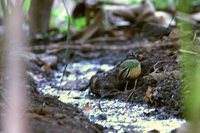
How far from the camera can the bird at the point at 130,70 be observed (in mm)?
1923

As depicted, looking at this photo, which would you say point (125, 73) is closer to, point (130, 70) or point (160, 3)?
point (130, 70)

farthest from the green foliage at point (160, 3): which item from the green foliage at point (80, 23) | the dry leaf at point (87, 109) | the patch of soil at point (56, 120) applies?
the patch of soil at point (56, 120)

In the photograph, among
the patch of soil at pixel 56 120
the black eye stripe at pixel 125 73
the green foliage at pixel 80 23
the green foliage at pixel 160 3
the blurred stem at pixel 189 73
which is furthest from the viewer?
the green foliage at pixel 160 3

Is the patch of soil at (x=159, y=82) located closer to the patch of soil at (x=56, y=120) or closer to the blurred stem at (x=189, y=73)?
the blurred stem at (x=189, y=73)

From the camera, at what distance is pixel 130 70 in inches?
75.7

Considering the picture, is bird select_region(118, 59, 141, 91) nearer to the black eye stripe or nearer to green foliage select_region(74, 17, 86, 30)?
the black eye stripe

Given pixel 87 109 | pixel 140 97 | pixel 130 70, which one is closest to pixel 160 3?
pixel 130 70

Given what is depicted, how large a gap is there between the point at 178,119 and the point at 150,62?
1.83ft

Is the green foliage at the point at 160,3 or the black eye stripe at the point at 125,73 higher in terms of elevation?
the green foliage at the point at 160,3

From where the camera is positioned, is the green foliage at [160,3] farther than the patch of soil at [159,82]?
Yes

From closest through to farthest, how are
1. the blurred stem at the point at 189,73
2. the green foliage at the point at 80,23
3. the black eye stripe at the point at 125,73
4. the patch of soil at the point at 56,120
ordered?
the blurred stem at the point at 189,73 < the patch of soil at the point at 56,120 < the black eye stripe at the point at 125,73 < the green foliage at the point at 80,23

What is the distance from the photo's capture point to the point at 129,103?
5.90 feet

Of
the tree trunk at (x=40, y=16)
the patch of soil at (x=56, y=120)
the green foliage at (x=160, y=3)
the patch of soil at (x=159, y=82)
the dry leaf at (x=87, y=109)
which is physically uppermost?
the green foliage at (x=160, y=3)

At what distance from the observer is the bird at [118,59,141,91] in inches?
75.7
